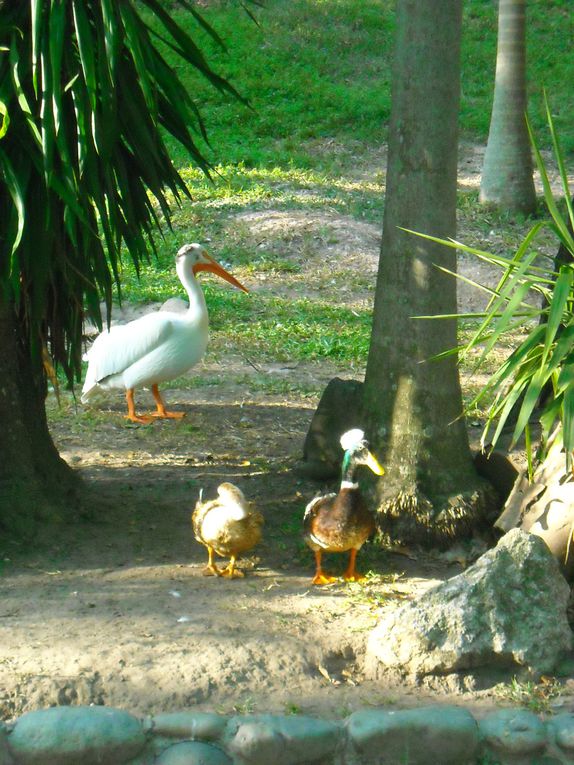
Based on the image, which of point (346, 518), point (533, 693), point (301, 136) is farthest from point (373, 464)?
point (301, 136)

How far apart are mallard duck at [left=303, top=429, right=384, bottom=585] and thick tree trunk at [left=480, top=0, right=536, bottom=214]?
835 cm

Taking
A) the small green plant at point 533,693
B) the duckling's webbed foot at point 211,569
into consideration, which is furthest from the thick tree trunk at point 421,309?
the small green plant at point 533,693

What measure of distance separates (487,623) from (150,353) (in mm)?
3763

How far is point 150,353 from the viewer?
295 inches

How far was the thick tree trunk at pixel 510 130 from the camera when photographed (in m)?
12.5

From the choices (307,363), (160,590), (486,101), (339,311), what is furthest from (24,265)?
(486,101)

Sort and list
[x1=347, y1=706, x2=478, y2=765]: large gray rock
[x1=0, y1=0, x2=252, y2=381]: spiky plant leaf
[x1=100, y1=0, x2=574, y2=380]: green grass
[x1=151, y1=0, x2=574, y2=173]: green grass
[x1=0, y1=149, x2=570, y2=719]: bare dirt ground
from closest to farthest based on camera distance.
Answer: [x1=347, y1=706, x2=478, y2=765]: large gray rock, [x1=0, y1=149, x2=570, y2=719]: bare dirt ground, [x1=0, y1=0, x2=252, y2=381]: spiky plant leaf, [x1=100, y1=0, x2=574, y2=380]: green grass, [x1=151, y1=0, x2=574, y2=173]: green grass

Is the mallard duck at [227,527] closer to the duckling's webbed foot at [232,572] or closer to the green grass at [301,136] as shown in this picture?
the duckling's webbed foot at [232,572]

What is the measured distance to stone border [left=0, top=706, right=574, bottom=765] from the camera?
3.88 m

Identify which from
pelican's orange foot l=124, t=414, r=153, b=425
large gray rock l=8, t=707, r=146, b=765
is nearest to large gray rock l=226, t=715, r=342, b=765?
large gray rock l=8, t=707, r=146, b=765

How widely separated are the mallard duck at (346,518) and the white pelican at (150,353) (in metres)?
2.50

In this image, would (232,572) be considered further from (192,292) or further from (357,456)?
(192,292)

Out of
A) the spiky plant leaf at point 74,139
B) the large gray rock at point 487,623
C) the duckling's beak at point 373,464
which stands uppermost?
the spiky plant leaf at point 74,139

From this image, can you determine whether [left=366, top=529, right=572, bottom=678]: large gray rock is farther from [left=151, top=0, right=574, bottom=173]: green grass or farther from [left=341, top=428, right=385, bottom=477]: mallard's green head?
[left=151, top=0, right=574, bottom=173]: green grass
